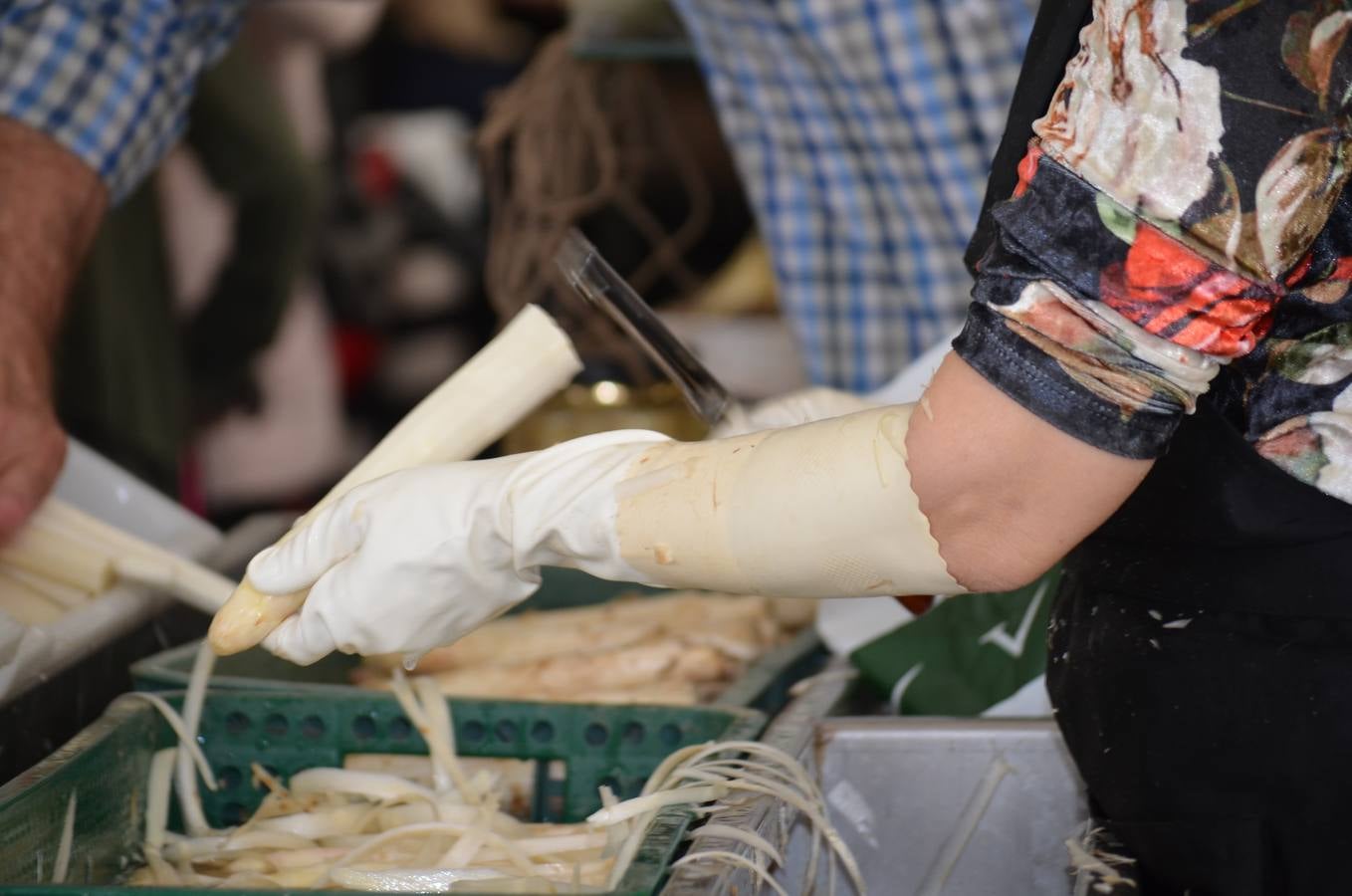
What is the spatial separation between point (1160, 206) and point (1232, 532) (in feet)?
1.07

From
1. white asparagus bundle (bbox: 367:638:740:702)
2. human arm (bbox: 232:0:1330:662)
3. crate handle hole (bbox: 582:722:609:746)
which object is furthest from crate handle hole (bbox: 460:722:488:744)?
human arm (bbox: 232:0:1330:662)

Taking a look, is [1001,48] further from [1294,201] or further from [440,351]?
[440,351]

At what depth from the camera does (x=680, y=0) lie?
2311 millimetres

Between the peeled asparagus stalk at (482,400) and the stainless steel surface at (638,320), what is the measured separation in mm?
57

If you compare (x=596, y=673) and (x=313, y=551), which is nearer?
(x=313, y=551)

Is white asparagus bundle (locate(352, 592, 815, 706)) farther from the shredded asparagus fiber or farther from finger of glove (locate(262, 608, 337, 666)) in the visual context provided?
finger of glove (locate(262, 608, 337, 666))

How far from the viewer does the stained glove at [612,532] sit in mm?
949

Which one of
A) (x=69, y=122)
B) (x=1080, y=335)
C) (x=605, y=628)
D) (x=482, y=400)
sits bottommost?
(x=605, y=628)

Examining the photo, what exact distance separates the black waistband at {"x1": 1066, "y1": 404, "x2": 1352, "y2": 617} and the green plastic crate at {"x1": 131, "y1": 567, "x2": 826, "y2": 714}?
55 cm

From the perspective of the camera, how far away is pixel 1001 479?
896 mm

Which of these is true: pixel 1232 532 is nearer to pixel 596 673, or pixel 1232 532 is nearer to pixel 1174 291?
pixel 1174 291

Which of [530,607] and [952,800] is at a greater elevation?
[952,800]

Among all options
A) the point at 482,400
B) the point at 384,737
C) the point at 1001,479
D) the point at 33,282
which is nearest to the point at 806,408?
the point at 482,400

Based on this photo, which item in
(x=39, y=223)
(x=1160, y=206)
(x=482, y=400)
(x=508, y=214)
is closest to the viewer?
(x=1160, y=206)
